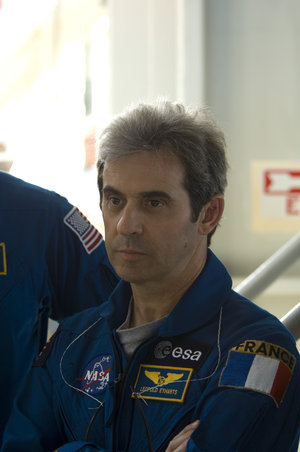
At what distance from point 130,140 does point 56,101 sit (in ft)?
6.35

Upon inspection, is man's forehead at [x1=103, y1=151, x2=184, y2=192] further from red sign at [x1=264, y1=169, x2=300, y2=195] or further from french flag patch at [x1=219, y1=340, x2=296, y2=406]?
red sign at [x1=264, y1=169, x2=300, y2=195]

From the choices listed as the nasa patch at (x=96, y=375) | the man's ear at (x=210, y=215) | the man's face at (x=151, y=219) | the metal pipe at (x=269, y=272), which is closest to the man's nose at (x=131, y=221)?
the man's face at (x=151, y=219)

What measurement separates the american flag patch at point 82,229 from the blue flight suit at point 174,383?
0.79ft

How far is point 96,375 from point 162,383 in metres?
0.14

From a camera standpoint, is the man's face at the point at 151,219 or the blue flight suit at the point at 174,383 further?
the man's face at the point at 151,219

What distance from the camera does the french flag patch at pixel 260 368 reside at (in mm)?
958

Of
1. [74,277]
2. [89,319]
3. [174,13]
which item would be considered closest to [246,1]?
[174,13]

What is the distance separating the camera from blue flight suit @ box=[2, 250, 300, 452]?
95 centimetres

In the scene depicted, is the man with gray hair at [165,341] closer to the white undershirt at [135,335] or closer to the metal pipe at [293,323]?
the white undershirt at [135,335]

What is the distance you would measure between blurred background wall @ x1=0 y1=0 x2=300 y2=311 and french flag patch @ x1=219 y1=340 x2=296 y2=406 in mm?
1995

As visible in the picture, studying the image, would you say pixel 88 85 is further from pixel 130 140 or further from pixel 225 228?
pixel 130 140

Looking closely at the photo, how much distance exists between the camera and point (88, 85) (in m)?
3.03

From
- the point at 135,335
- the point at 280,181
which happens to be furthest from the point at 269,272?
the point at 280,181

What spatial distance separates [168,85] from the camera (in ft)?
9.80
